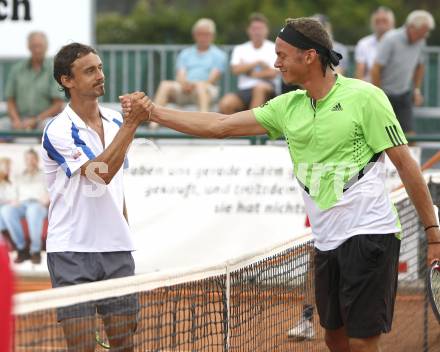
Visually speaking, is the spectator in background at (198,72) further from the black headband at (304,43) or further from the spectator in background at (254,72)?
the black headband at (304,43)

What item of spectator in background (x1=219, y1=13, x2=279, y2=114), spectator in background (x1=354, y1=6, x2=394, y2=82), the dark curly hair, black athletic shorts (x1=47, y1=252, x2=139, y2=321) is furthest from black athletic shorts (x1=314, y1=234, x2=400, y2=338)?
spectator in background (x1=354, y1=6, x2=394, y2=82)

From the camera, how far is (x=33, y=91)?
43.1 ft

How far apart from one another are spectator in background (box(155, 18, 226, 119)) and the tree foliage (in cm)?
1521

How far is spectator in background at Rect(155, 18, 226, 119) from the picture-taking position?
552 inches

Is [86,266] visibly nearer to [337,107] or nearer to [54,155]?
[54,155]

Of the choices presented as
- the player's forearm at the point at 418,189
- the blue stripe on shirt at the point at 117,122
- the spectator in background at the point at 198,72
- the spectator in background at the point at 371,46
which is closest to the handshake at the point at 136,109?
the blue stripe on shirt at the point at 117,122

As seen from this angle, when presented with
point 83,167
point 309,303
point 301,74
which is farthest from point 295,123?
point 309,303

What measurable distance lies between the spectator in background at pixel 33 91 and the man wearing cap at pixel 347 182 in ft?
22.6

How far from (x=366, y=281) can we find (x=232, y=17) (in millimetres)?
29172

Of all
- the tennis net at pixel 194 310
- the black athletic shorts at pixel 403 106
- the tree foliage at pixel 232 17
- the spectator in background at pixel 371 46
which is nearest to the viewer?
the tennis net at pixel 194 310

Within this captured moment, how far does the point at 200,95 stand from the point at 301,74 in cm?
769

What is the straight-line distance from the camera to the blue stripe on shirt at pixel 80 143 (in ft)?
20.5

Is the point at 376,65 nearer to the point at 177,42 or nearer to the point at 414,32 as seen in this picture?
the point at 414,32

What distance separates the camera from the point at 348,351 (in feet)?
21.2
